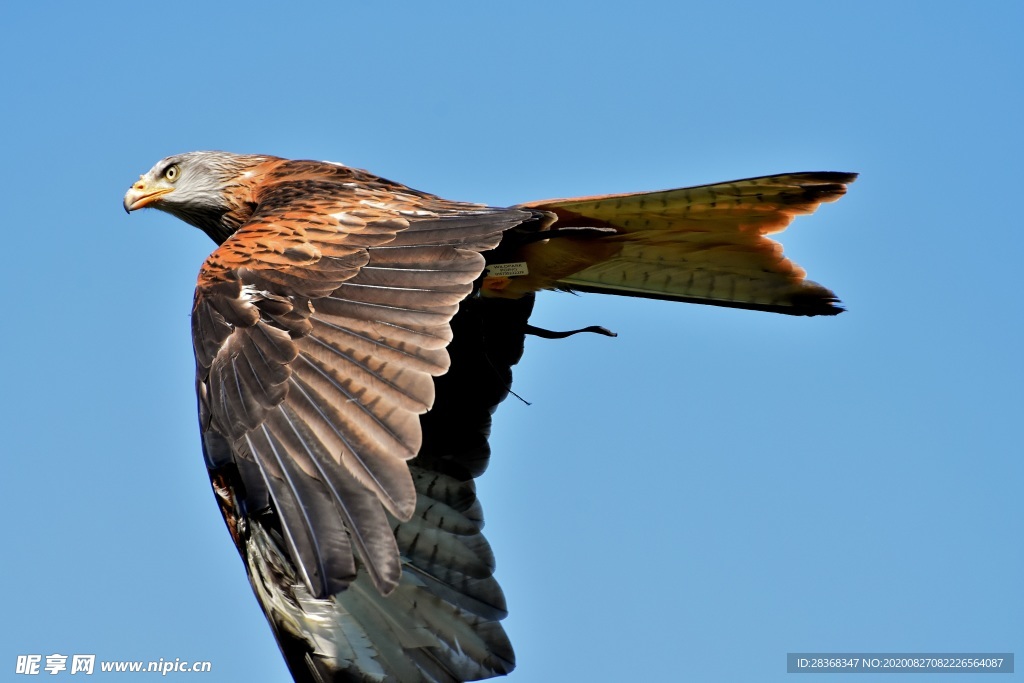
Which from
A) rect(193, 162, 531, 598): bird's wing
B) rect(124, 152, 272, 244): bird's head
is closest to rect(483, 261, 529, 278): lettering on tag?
rect(193, 162, 531, 598): bird's wing

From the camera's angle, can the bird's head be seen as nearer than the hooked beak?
Yes

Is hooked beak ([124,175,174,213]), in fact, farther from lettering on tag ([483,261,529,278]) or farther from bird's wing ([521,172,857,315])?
bird's wing ([521,172,857,315])

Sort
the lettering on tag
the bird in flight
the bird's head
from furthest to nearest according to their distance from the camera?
the bird's head
the lettering on tag
the bird in flight

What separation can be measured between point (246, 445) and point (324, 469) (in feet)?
1.50

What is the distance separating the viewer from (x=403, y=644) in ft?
23.7

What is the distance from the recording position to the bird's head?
838cm

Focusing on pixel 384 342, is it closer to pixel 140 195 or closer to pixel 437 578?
pixel 437 578

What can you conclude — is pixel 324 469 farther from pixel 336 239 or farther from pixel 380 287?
pixel 336 239

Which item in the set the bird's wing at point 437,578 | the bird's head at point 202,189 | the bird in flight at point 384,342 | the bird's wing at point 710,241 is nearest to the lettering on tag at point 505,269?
the bird in flight at point 384,342

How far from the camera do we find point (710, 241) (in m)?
7.07

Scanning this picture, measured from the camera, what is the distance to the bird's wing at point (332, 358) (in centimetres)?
522

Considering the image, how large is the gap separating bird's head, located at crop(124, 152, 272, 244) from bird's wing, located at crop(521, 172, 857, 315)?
2.11 meters

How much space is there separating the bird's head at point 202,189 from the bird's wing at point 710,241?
2113 mm

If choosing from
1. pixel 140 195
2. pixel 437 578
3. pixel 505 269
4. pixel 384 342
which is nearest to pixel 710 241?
pixel 505 269
